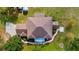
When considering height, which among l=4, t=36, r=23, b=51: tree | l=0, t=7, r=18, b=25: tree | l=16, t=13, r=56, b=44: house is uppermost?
l=0, t=7, r=18, b=25: tree

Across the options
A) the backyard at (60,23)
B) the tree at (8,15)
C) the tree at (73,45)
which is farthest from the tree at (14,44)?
the tree at (73,45)

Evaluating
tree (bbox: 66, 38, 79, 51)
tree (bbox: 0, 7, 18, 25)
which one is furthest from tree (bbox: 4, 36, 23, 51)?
tree (bbox: 66, 38, 79, 51)

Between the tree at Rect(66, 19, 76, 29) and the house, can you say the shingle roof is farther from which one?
the tree at Rect(66, 19, 76, 29)

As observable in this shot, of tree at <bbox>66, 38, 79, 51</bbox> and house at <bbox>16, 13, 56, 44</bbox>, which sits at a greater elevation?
house at <bbox>16, 13, 56, 44</bbox>

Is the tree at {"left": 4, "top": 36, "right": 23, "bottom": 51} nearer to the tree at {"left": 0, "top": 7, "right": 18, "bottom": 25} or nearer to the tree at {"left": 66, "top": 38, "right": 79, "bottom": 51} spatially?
the tree at {"left": 0, "top": 7, "right": 18, "bottom": 25}
